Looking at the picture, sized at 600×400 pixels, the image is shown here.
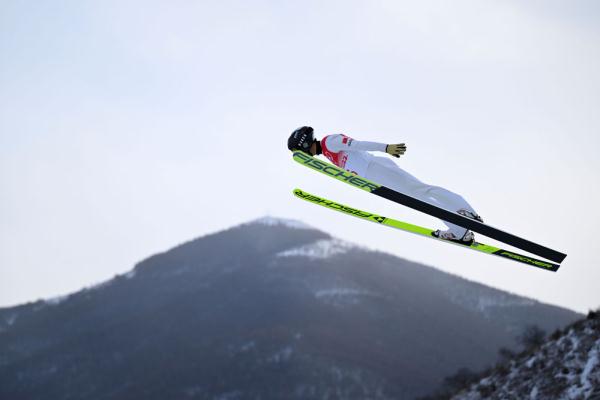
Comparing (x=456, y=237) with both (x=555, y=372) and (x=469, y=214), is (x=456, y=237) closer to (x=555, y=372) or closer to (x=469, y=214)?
(x=469, y=214)

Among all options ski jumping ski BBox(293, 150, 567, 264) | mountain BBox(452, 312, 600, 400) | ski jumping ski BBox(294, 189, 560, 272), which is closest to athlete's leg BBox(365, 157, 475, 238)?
ski jumping ski BBox(293, 150, 567, 264)

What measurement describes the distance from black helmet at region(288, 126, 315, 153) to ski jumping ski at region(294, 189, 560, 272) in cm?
206

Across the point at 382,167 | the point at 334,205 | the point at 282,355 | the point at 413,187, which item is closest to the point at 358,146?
the point at 382,167

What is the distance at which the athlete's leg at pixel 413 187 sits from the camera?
13047 millimetres

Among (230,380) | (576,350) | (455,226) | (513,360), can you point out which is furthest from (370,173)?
(230,380)

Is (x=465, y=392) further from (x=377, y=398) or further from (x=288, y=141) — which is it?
(x=377, y=398)

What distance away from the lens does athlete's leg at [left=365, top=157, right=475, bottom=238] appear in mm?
13047

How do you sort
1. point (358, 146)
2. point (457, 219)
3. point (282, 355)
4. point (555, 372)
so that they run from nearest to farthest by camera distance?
point (457, 219)
point (358, 146)
point (555, 372)
point (282, 355)

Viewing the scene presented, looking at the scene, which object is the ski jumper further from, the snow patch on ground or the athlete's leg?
the snow patch on ground

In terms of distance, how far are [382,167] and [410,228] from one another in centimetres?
246

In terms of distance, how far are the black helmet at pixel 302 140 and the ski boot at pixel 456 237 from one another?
120 inches

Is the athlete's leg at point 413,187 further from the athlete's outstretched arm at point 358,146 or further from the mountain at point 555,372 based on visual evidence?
the mountain at point 555,372

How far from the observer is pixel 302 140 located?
14625 millimetres

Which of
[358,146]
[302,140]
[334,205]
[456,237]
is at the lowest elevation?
[456,237]
